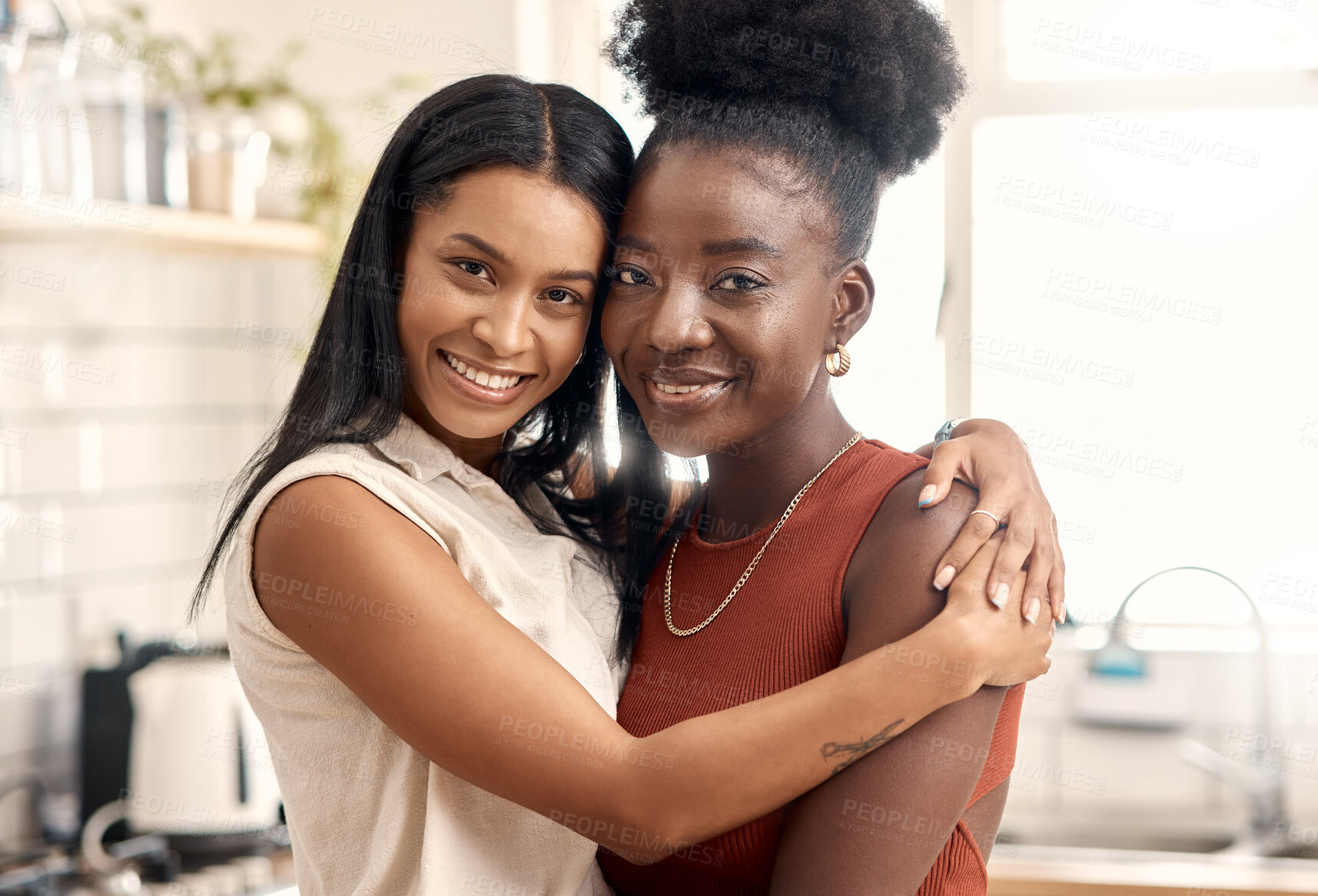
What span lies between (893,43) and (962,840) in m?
0.74

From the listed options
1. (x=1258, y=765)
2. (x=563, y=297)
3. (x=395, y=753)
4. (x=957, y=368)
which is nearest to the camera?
(x=395, y=753)

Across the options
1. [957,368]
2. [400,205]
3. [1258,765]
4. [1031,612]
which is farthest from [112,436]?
[1258,765]

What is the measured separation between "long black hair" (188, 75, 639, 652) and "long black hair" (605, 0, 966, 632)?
2.5 inches

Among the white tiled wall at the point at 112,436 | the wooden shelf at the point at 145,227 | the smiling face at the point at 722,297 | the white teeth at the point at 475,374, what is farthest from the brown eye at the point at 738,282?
the white tiled wall at the point at 112,436

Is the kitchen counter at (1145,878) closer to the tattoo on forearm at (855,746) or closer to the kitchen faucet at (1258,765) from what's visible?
the kitchen faucet at (1258,765)

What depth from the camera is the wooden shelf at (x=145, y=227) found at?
1.69m

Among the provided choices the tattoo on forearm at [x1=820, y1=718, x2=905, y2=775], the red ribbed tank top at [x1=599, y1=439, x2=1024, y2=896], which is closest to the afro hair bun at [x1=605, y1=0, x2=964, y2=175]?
the red ribbed tank top at [x1=599, y1=439, x2=1024, y2=896]

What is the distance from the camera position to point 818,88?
1.06 metres

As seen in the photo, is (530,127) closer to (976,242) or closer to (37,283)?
(37,283)

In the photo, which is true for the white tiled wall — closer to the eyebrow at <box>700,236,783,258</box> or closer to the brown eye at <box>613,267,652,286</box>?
the brown eye at <box>613,267,652,286</box>

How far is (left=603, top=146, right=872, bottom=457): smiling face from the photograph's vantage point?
3.32 feet

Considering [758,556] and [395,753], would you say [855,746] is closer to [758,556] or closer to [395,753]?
[758,556]

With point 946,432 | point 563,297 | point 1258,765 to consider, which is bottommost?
point 1258,765

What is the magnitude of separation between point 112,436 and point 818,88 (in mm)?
1859
